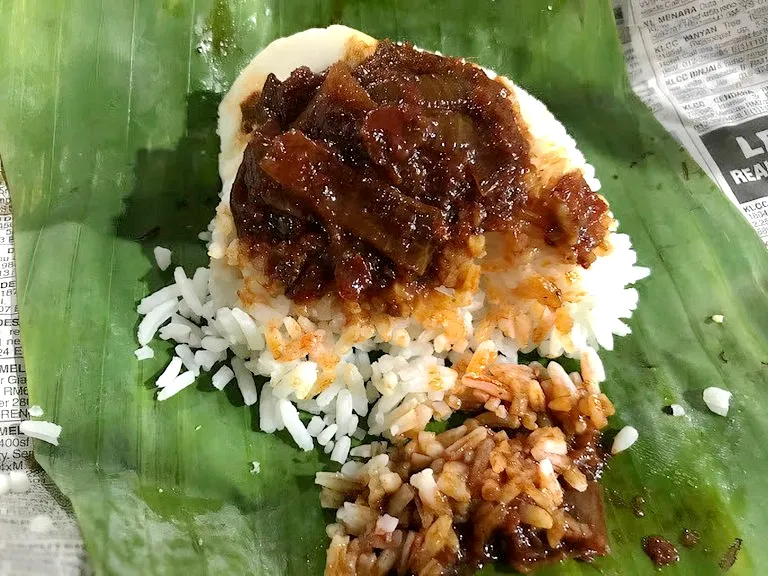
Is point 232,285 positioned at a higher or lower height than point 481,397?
higher

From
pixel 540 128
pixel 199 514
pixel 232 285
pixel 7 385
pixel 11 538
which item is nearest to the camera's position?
pixel 11 538

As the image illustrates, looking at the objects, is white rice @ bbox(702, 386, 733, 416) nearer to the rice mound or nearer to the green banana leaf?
the green banana leaf

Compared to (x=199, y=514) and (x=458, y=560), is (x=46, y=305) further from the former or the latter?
(x=458, y=560)

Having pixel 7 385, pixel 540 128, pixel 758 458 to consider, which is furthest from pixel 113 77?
pixel 758 458

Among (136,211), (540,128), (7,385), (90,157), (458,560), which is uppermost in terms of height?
(540,128)

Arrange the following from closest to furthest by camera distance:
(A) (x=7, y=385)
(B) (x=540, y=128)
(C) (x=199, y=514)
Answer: (C) (x=199, y=514) < (A) (x=7, y=385) < (B) (x=540, y=128)

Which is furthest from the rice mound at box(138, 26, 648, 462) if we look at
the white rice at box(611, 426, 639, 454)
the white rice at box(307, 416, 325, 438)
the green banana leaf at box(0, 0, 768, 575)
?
the white rice at box(611, 426, 639, 454)
